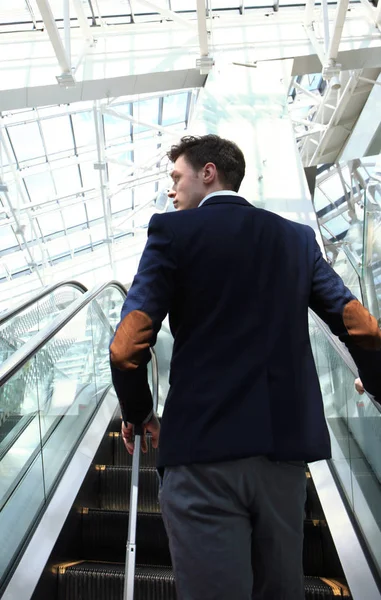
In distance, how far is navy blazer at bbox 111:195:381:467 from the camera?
170cm

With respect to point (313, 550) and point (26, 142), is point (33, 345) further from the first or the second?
point (26, 142)

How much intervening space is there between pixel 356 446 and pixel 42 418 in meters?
1.87

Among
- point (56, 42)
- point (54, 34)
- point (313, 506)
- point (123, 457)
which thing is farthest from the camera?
point (56, 42)

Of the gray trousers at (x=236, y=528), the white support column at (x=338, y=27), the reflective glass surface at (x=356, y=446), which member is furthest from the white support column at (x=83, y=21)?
the gray trousers at (x=236, y=528)

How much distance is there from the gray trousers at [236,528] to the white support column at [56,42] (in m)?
8.73

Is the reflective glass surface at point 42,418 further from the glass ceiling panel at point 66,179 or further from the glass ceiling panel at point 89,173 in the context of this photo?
the glass ceiling panel at point 66,179

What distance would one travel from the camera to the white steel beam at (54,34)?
909 cm

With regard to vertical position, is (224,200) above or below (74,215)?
below

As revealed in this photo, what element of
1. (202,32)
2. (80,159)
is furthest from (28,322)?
(80,159)

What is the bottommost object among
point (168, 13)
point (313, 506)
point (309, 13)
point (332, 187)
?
point (313, 506)

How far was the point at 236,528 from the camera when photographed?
1619mm

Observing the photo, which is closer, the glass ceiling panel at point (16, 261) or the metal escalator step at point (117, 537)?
the metal escalator step at point (117, 537)

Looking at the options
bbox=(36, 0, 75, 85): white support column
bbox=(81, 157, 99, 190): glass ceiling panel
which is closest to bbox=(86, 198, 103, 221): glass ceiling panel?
bbox=(81, 157, 99, 190): glass ceiling panel

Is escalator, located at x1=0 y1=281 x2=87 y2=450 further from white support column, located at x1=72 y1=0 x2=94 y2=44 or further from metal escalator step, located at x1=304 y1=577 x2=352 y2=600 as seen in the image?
white support column, located at x1=72 y1=0 x2=94 y2=44
